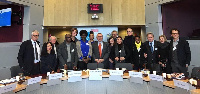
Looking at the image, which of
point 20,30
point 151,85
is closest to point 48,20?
point 20,30

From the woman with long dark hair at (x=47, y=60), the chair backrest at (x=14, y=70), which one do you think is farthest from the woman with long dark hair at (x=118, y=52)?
the chair backrest at (x=14, y=70)

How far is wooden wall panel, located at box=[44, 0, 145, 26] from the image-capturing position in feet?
18.8

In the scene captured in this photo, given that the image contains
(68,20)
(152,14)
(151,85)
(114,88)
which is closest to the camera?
(151,85)

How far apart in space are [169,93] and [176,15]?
11.8 feet

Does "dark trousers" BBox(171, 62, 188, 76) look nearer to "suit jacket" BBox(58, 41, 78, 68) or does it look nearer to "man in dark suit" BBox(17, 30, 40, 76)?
"suit jacket" BBox(58, 41, 78, 68)

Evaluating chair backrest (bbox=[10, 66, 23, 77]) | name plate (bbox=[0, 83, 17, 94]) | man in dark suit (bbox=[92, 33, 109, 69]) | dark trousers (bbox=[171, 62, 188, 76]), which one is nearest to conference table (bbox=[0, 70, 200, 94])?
name plate (bbox=[0, 83, 17, 94])

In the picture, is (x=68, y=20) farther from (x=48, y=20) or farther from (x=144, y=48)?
(x=144, y=48)

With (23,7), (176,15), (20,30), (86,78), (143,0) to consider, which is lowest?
(86,78)

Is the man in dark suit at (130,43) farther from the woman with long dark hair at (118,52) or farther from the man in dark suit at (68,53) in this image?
the man in dark suit at (68,53)

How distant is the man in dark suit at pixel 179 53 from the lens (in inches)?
120

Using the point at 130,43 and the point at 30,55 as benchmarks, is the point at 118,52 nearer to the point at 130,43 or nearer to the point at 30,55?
the point at 130,43

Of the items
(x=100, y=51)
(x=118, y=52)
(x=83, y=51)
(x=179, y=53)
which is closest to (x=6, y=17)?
(x=83, y=51)

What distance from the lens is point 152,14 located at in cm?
539

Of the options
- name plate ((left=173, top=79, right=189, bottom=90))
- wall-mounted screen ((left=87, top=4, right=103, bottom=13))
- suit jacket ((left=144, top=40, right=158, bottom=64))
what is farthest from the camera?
wall-mounted screen ((left=87, top=4, right=103, bottom=13))
